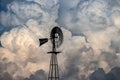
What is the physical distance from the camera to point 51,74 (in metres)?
167

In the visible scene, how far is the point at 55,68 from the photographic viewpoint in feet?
546

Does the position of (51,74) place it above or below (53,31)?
below

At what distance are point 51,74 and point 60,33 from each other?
12.1m

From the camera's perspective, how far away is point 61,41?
539ft

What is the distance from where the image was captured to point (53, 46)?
6467 inches

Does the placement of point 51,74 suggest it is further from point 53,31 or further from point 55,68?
point 53,31

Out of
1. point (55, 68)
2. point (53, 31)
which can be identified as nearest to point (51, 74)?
point (55, 68)

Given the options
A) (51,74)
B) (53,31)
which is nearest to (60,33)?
(53,31)

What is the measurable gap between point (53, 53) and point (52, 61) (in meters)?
3.26

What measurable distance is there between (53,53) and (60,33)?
6110mm

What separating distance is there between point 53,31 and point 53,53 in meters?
6.31

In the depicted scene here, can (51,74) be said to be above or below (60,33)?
below

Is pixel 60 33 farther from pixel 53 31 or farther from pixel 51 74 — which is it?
pixel 51 74
